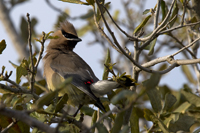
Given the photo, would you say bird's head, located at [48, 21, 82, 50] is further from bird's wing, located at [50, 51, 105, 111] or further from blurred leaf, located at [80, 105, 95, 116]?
blurred leaf, located at [80, 105, 95, 116]

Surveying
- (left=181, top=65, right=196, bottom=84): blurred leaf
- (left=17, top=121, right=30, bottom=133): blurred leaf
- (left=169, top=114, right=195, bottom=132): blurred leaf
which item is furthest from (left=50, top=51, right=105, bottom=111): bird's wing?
(left=181, top=65, right=196, bottom=84): blurred leaf

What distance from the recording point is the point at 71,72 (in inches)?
136

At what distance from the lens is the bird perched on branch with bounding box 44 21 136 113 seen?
299 centimetres

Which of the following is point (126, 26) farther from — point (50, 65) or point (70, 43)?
point (50, 65)

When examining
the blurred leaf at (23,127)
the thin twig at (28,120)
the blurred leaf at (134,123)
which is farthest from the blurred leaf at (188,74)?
the thin twig at (28,120)

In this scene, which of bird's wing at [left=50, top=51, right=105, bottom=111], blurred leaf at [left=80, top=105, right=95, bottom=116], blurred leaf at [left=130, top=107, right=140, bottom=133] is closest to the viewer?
blurred leaf at [left=130, top=107, right=140, bottom=133]

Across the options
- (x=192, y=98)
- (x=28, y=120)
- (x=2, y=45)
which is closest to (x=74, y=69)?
(x=2, y=45)

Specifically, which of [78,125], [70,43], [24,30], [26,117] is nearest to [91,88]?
[78,125]

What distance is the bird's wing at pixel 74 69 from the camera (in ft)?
10.5

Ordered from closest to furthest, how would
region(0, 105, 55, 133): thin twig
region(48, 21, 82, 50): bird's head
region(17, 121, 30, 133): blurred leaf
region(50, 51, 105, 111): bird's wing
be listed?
region(0, 105, 55, 133): thin twig
region(17, 121, 30, 133): blurred leaf
region(50, 51, 105, 111): bird's wing
region(48, 21, 82, 50): bird's head

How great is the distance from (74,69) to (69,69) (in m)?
0.06

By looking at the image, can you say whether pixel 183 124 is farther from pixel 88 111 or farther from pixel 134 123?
pixel 88 111

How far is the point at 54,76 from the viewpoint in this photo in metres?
3.44

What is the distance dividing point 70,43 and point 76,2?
1.79m
